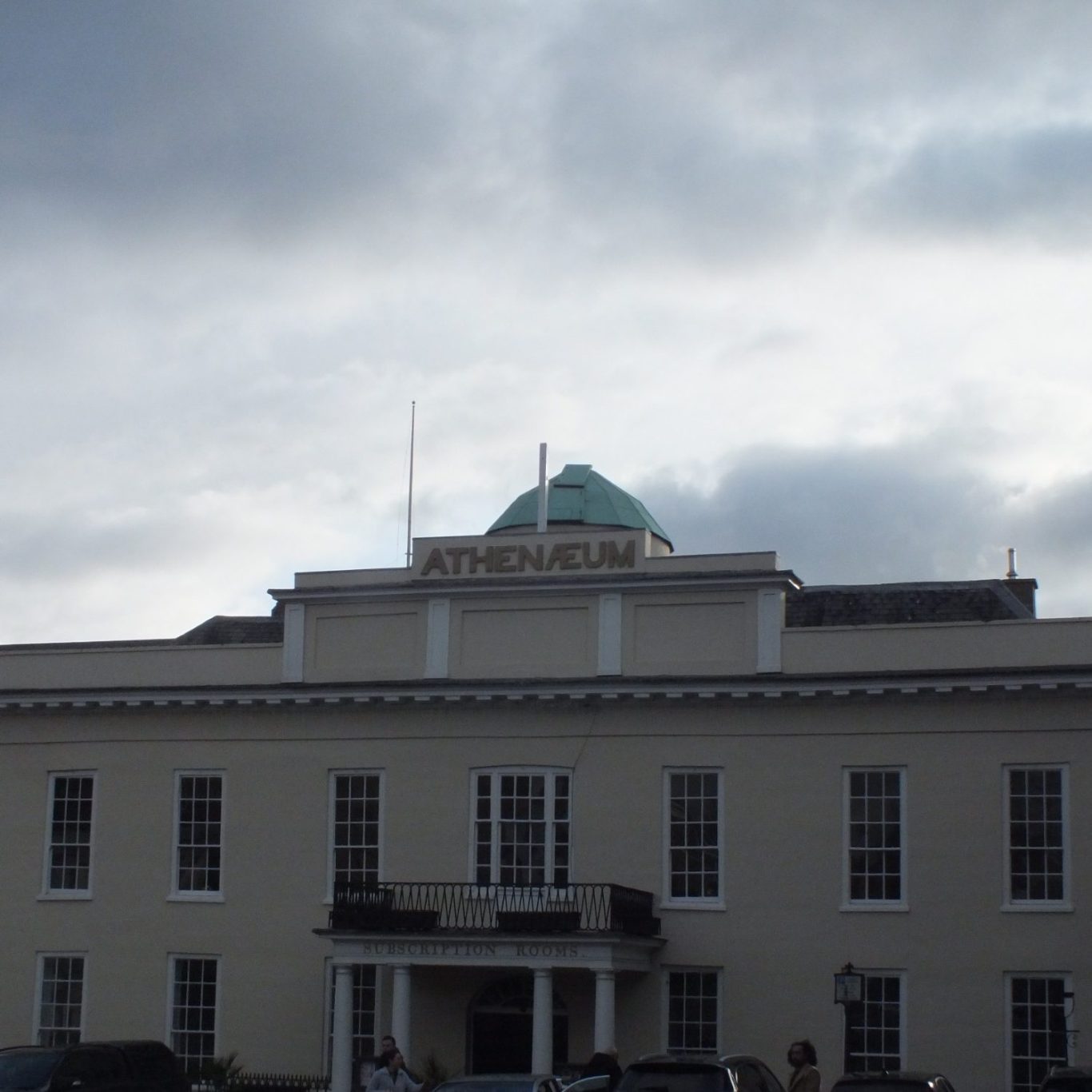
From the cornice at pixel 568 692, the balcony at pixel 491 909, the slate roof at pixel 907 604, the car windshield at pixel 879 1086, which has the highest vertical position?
the slate roof at pixel 907 604

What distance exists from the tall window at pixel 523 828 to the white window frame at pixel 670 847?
173cm

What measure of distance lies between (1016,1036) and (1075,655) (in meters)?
6.15

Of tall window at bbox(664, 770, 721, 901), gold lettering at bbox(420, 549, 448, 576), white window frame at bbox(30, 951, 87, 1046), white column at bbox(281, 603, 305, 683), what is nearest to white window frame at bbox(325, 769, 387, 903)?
white column at bbox(281, 603, 305, 683)

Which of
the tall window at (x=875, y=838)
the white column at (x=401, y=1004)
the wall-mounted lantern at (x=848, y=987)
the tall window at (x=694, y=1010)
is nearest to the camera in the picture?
the wall-mounted lantern at (x=848, y=987)

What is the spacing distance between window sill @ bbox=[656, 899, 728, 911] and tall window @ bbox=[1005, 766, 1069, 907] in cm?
473

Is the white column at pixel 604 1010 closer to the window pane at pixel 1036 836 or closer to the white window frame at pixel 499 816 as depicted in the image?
the white window frame at pixel 499 816

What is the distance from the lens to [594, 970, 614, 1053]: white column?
29.0 m

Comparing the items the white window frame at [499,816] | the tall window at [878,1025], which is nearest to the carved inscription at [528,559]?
the white window frame at [499,816]

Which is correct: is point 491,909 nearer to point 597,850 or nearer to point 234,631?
point 597,850

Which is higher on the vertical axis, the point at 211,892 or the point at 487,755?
the point at 487,755

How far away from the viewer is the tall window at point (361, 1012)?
105ft

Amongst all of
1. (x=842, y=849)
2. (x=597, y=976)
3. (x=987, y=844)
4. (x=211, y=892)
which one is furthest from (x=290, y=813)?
(x=987, y=844)

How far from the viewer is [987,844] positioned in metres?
30.0

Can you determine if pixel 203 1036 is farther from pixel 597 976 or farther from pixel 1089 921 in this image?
pixel 1089 921
